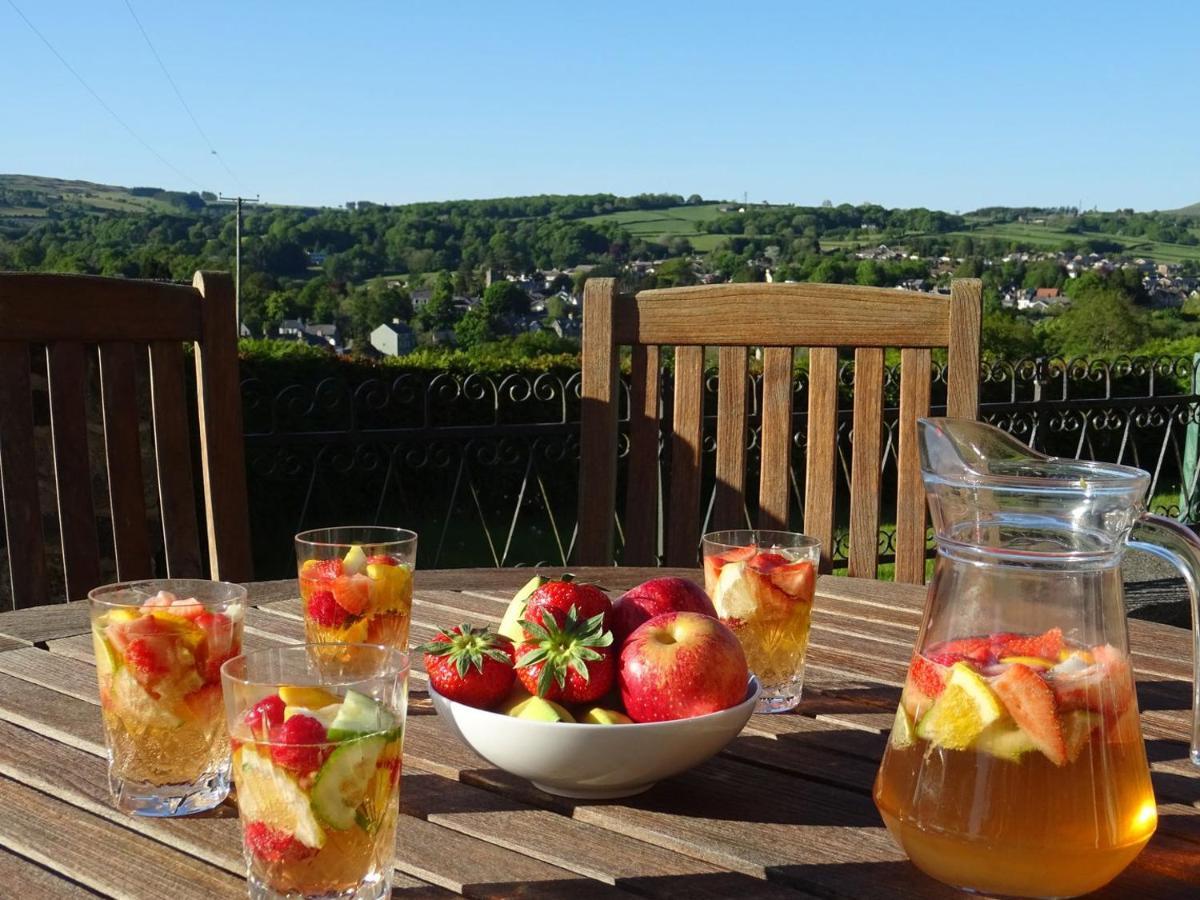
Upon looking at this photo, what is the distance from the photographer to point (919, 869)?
761mm

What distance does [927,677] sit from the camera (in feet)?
2.39

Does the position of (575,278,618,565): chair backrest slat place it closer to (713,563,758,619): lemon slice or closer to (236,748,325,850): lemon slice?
(713,563,758,619): lemon slice

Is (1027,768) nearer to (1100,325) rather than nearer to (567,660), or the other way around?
(567,660)

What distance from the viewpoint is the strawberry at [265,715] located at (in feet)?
2.28

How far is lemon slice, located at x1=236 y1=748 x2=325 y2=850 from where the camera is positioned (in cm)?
68

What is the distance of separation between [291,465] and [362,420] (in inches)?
32.8

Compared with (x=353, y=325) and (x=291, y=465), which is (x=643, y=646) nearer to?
(x=291, y=465)

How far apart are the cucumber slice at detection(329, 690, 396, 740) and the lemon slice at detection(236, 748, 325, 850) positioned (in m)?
0.04

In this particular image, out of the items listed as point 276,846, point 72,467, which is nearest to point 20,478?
point 72,467

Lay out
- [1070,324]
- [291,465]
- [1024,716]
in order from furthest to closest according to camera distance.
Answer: [1070,324] → [291,465] → [1024,716]

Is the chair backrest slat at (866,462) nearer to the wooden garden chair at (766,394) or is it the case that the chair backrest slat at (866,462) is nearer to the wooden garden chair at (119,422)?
the wooden garden chair at (766,394)

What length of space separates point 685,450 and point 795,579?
89cm

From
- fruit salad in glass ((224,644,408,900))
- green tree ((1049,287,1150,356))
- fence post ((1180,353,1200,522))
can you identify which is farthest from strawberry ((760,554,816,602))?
green tree ((1049,287,1150,356))

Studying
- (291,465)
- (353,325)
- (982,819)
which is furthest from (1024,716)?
(353,325)
